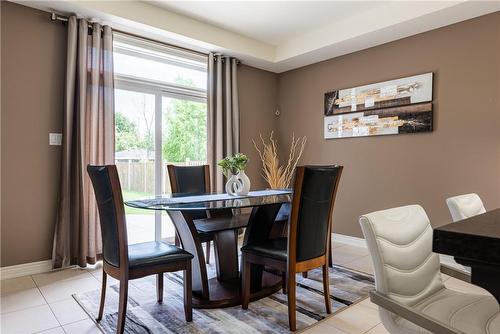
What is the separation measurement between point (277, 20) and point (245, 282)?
2.97 metres

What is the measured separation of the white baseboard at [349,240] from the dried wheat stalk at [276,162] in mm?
1028

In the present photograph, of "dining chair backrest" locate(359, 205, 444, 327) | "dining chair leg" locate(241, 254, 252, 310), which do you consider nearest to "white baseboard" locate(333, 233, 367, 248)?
"dining chair leg" locate(241, 254, 252, 310)

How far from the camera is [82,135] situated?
10.4 ft

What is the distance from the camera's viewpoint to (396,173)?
3766 millimetres

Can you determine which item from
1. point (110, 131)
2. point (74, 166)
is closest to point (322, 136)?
point (110, 131)

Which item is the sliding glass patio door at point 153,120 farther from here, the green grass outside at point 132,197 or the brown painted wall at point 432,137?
the brown painted wall at point 432,137

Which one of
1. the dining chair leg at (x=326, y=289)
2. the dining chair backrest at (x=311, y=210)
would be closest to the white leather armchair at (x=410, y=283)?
the dining chair backrest at (x=311, y=210)

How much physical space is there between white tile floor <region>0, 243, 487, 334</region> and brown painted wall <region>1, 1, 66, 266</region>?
0.38 meters

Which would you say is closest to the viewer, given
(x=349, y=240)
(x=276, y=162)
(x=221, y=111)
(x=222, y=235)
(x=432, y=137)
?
(x=222, y=235)

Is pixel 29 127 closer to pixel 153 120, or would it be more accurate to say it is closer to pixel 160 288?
pixel 153 120

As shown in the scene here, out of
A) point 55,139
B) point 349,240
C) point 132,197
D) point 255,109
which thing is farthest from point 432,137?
point 55,139

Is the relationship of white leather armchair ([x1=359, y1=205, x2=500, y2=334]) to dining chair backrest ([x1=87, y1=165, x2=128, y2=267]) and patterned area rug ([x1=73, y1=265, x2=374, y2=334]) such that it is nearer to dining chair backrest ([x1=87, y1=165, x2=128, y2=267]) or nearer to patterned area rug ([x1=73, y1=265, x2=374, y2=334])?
patterned area rug ([x1=73, y1=265, x2=374, y2=334])

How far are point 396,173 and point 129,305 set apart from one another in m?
3.11

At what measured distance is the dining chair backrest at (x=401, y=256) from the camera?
3.59 feet
